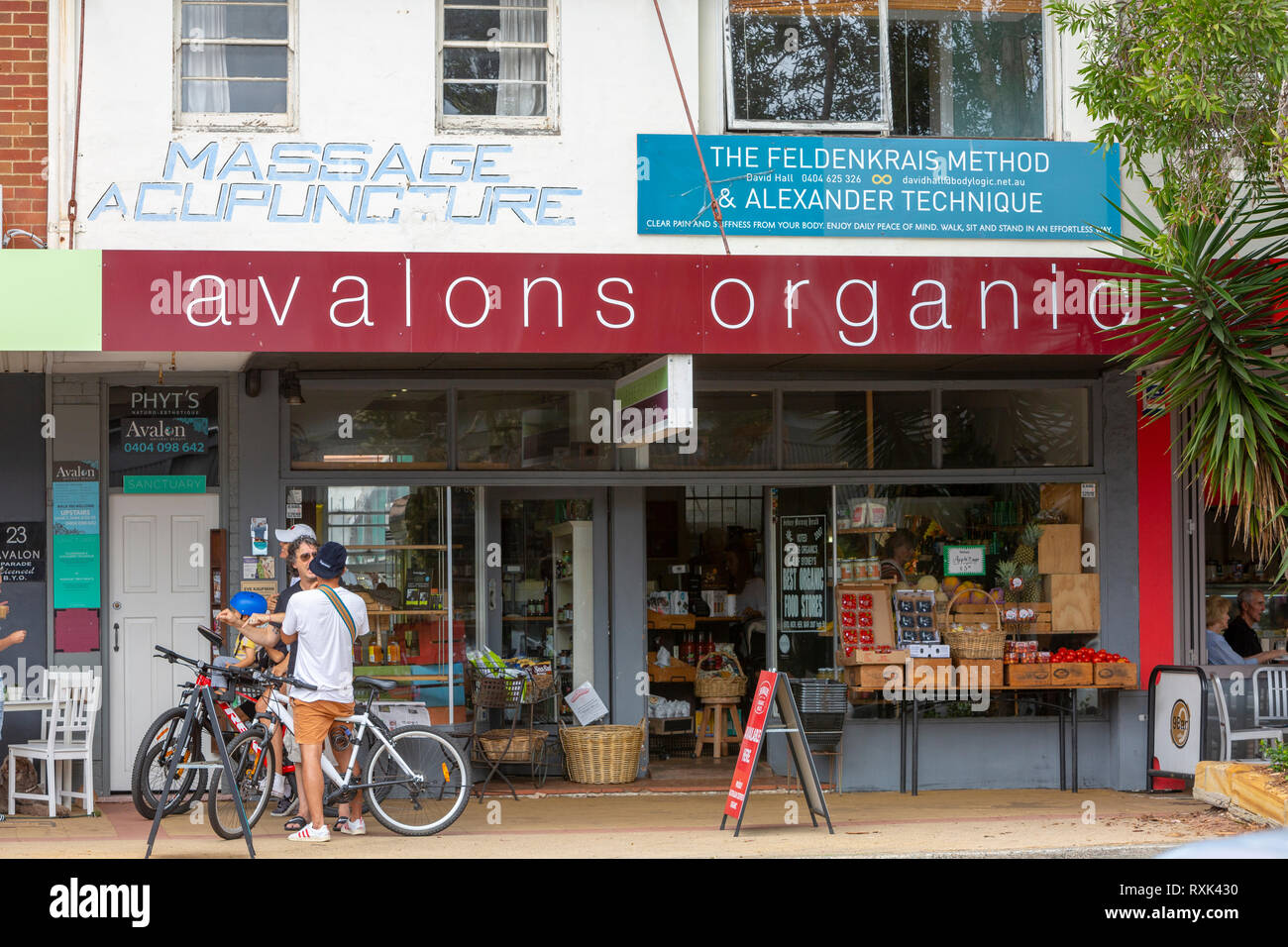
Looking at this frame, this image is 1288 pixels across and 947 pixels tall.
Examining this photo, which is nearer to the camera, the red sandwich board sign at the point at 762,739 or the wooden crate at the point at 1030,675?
the red sandwich board sign at the point at 762,739

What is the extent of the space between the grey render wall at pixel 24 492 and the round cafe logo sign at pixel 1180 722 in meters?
8.32

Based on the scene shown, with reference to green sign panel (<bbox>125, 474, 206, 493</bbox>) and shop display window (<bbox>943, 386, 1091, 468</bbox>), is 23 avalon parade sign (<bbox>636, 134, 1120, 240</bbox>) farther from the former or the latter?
green sign panel (<bbox>125, 474, 206, 493</bbox>)

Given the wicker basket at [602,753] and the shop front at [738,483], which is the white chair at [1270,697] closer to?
the shop front at [738,483]

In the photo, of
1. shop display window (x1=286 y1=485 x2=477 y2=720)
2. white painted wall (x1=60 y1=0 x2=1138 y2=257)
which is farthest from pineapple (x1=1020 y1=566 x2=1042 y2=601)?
shop display window (x1=286 y1=485 x2=477 y2=720)

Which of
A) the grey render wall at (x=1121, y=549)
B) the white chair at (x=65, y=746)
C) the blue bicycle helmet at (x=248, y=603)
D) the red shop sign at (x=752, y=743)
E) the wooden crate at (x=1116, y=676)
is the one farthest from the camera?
the grey render wall at (x=1121, y=549)

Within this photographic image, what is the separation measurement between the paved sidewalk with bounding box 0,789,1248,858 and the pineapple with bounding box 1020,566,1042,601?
59.3 inches

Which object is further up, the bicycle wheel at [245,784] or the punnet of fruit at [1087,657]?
the punnet of fruit at [1087,657]

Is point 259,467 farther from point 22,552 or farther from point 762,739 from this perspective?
point 762,739

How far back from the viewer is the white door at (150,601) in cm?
1073

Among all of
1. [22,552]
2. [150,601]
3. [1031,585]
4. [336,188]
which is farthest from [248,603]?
[1031,585]

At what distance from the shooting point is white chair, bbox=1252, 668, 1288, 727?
10.6 m

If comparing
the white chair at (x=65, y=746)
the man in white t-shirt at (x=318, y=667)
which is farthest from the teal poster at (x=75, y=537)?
the man in white t-shirt at (x=318, y=667)

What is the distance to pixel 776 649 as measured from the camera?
38.4 feet

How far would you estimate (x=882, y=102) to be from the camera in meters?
10.7
